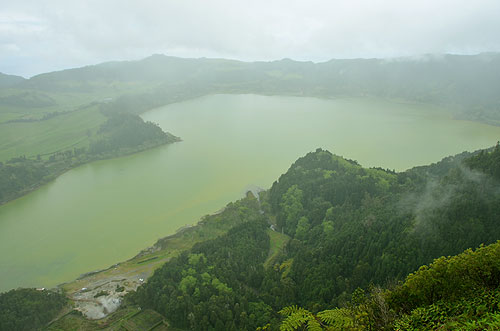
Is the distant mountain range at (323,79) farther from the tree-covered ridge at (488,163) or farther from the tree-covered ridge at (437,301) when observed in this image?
the tree-covered ridge at (437,301)

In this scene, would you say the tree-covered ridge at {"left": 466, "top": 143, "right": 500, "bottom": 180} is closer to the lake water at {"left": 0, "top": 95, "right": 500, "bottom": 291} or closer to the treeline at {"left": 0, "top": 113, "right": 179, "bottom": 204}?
the lake water at {"left": 0, "top": 95, "right": 500, "bottom": 291}

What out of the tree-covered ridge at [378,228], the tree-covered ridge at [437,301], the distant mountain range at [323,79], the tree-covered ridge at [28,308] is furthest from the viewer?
the distant mountain range at [323,79]

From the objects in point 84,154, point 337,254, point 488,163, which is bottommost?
point 337,254

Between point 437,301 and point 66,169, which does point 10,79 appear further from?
point 437,301

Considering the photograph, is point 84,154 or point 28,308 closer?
point 28,308

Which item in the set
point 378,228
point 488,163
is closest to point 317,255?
point 378,228

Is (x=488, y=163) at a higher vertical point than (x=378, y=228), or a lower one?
higher

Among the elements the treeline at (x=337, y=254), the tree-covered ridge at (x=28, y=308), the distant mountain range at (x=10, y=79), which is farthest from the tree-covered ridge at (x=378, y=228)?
the distant mountain range at (x=10, y=79)

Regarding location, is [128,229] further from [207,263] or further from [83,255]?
[207,263]
